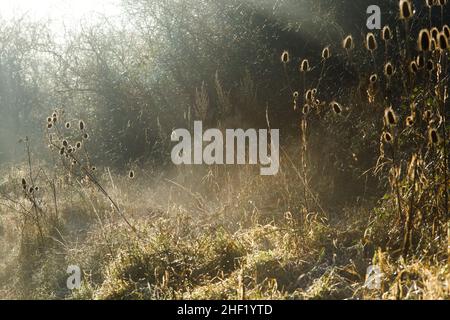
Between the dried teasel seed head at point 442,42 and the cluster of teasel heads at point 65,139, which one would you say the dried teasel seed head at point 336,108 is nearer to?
the dried teasel seed head at point 442,42

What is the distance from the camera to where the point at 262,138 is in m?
6.53

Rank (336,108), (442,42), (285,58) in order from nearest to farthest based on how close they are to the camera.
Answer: (442,42) < (336,108) < (285,58)

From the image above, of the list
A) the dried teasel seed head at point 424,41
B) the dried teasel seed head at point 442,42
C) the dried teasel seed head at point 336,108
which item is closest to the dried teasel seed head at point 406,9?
the dried teasel seed head at point 424,41

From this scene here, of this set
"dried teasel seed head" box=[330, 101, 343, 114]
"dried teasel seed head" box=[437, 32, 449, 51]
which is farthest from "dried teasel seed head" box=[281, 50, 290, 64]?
"dried teasel seed head" box=[437, 32, 449, 51]

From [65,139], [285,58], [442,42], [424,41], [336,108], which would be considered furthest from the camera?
[65,139]

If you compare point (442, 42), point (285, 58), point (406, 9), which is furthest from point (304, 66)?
point (442, 42)

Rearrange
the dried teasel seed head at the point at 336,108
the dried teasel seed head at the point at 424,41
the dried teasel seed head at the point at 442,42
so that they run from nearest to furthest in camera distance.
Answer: the dried teasel seed head at the point at 442,42
the dried teasel seed head at the point at 424,41
the dried teasel seed head at the point at 336,108

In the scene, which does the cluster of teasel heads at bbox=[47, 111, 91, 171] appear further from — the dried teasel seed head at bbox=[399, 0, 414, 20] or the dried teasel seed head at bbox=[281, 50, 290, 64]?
the dried teasel seed head at bbox=[399, 0, 414, 20]

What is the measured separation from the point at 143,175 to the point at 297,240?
152 inches

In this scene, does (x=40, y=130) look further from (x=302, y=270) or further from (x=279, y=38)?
(x=302, y=270)

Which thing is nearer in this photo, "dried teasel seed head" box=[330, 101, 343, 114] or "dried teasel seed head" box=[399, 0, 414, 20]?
"dried teasel seed head" box=[399, 0, 414, 20]

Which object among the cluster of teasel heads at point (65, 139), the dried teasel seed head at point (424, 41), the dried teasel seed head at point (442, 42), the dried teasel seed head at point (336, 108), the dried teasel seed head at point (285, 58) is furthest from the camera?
the cluster of teasel heads at point (65, 139)

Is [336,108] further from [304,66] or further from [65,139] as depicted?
[65,139]

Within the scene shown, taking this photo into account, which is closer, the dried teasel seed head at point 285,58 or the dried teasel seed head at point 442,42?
the dried teasel seed head at point 442,42
